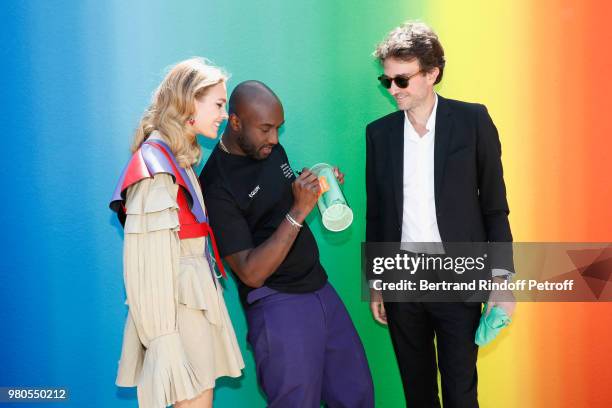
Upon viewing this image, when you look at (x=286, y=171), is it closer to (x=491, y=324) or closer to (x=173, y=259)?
(x=173, y=259)

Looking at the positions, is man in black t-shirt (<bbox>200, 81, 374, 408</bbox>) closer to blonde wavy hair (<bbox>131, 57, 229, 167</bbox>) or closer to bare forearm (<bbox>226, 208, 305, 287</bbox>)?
bare forearm (<bbox>226, 208, 305, 287</bbox>)

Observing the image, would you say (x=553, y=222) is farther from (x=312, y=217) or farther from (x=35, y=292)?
(x=35, y=292)

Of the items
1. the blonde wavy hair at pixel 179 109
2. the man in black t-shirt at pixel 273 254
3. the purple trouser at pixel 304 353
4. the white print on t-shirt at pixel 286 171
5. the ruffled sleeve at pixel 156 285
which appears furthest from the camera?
the white print on t-shirt at pixel 286 171

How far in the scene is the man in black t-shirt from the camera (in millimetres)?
2449

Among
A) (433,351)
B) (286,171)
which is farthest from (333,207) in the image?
(433,351)

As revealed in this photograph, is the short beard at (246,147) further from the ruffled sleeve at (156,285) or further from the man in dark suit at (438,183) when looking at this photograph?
the man in dark suit at (438,183)

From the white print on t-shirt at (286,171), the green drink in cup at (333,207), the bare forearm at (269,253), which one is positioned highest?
the white print on t-shirt at (286,171)

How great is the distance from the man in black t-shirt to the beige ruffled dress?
9.0 inches

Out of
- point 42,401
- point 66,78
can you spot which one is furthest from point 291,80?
point 42,401

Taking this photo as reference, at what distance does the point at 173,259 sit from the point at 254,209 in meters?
0.43

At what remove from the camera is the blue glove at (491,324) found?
248cm

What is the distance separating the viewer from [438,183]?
2.57 meters

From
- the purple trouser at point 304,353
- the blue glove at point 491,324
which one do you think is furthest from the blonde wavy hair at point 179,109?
the blue glove at point 491,324

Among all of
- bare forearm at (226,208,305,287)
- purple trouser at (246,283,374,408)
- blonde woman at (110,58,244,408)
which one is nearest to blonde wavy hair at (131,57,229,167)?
blonde woman at (110,58,244,408)
